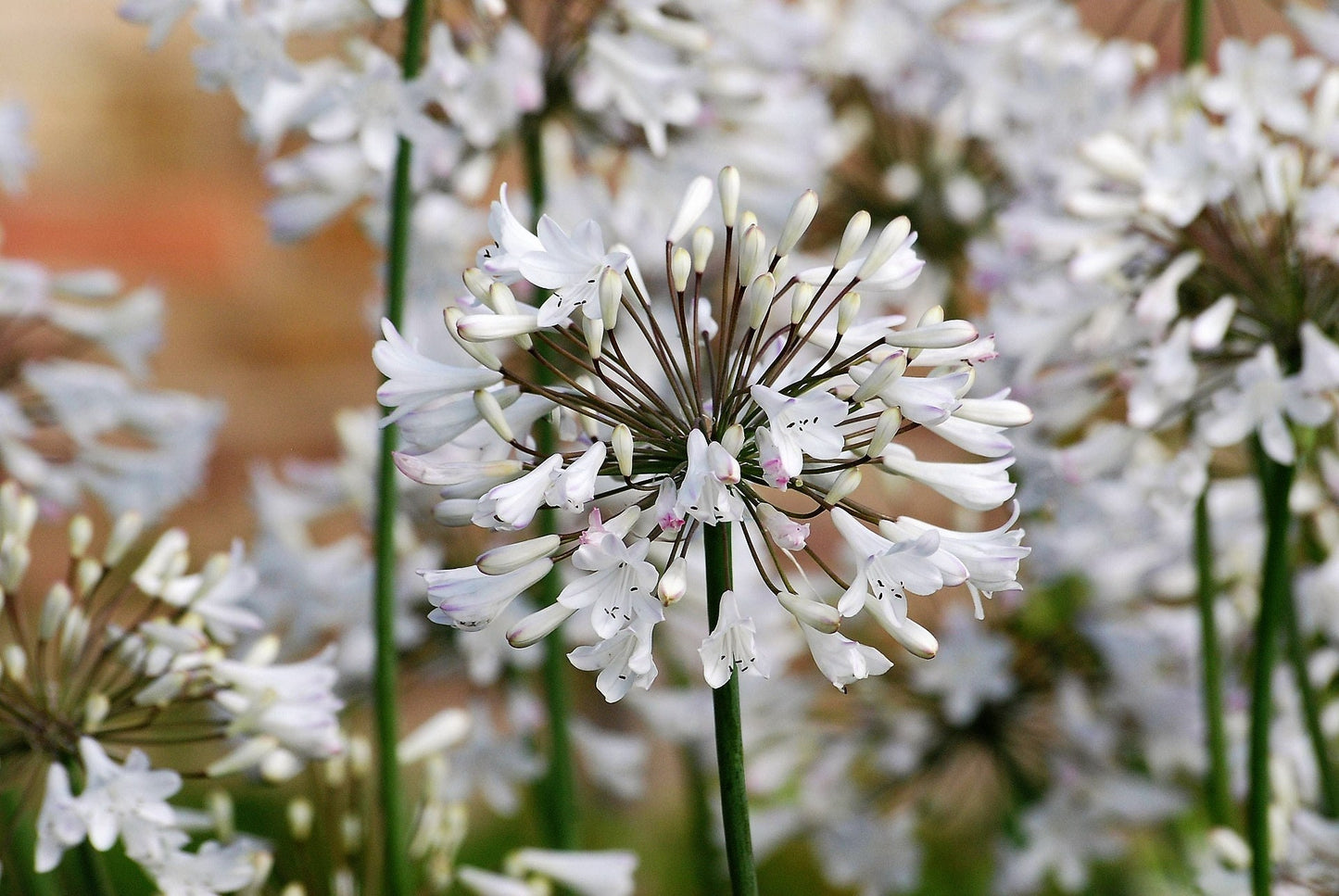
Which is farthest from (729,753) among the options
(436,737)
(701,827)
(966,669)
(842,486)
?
(701,827)

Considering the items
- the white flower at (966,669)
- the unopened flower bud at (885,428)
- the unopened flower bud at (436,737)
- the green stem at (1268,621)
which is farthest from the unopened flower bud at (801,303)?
the white flower at (966,669)

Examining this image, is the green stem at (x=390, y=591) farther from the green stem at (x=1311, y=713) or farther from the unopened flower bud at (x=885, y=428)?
the green stem at (x=1311, y=713)

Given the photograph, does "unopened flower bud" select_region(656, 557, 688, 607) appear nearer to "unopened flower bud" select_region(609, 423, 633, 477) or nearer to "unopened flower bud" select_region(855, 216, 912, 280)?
"unopened flower bud" select_region(609, 423, 633, 477)

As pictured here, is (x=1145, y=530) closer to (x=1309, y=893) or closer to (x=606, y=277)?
(x=1309, y=893)

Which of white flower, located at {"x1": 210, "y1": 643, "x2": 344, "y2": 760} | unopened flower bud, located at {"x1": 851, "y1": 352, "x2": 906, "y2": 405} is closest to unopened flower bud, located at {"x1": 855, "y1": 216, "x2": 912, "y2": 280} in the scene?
unopened flower bud, located at {"x1": 851, "y1": 352, "x2": 906, "y2": 405}

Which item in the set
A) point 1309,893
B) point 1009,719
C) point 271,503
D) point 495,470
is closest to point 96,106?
point 271,503

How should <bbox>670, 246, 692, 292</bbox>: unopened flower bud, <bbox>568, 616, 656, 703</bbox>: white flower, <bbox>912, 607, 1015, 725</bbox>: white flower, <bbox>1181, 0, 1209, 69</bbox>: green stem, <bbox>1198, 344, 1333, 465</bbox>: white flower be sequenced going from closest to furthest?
<bbox>568, 616, 656, 703</bbox>: white flower
<bbox>670, 246, 692, 292</bbox>: unopened flower bud
<bbox>1198, 344, 1333, 465</bbox>: white flower
<bbox>1181, 0, 1209, 69</bbox>: green stem
<bbox>912, 607, 1015, 725</bbox>: white flower

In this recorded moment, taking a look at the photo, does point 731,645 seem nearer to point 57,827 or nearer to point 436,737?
point 57,827
